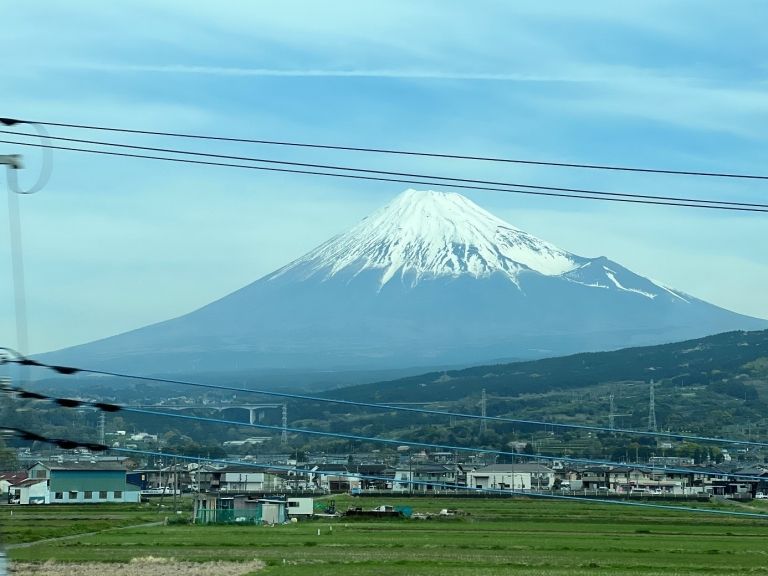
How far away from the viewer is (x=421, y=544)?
32.1 meters

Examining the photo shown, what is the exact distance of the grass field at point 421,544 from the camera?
25953 millimetres

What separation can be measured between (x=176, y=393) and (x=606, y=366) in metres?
51.1

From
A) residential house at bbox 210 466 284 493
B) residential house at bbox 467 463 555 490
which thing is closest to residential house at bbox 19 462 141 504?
residential house at bbox 210 466 284 493

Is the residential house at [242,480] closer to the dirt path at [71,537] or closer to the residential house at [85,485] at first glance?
the residential house at [85,485]

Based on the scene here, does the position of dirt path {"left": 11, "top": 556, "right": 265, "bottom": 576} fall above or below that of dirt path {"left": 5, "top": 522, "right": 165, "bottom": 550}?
below

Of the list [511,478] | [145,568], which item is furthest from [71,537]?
[511,478]

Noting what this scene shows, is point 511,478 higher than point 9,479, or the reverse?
point 511,478

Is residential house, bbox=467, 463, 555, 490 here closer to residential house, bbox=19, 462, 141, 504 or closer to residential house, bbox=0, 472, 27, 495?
residential house, bbox=19, 462, 141, 504

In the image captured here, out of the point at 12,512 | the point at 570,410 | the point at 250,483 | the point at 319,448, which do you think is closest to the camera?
the point at 12,512

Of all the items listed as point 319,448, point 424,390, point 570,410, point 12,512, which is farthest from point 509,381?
point 12,512

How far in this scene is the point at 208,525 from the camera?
1638 inches

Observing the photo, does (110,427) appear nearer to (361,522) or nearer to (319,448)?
(319,448)

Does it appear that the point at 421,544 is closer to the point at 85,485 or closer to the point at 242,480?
the point at 85,485

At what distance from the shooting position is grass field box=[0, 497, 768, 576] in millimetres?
25953
